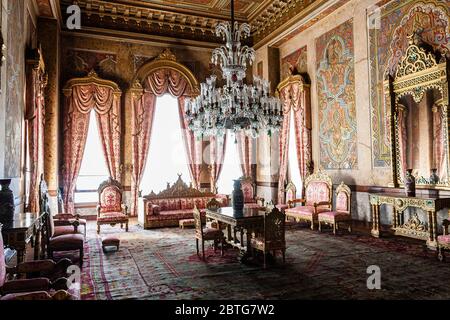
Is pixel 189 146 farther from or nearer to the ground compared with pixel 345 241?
farther from the ground

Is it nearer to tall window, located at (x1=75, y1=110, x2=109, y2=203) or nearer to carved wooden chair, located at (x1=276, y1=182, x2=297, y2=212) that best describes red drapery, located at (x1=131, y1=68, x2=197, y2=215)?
tall window, located at (x1=75, y1=110, x2=109, y2=203)

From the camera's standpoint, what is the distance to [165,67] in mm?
8508

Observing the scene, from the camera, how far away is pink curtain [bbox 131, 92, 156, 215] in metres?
8.12

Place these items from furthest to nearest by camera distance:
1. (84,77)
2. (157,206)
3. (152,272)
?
1. (84,77)
2. (157,206)
3. (152,272)

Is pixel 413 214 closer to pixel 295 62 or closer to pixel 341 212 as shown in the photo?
pixel 341 212

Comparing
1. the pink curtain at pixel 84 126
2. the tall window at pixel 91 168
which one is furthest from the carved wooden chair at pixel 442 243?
the tall window at pixel 91 168

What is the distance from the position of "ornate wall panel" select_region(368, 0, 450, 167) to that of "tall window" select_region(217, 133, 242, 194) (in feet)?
13.4

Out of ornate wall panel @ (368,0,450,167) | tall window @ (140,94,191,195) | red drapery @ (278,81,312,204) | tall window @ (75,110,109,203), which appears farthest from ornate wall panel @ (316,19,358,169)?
tall window @ (75,110,109,203)

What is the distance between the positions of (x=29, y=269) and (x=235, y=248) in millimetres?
2970

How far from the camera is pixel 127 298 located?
10.1 ft

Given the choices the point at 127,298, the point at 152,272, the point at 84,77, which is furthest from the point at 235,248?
the point at 84,77

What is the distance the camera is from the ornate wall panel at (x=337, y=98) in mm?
6500

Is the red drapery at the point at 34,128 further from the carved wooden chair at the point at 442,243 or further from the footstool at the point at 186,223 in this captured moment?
the carved wooden chair at the point at 442,243
